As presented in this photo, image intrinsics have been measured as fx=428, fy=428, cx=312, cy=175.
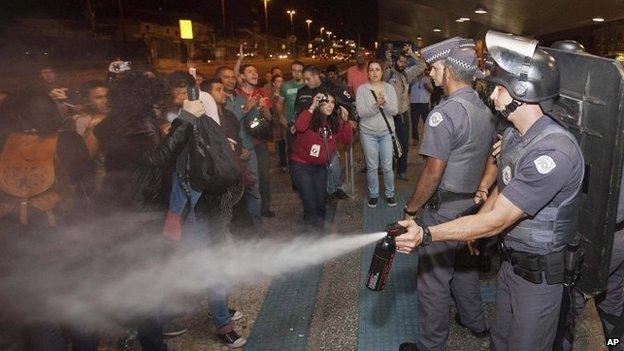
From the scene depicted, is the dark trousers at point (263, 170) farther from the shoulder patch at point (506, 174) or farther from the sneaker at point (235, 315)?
the shoulder patch at point (506, 174)

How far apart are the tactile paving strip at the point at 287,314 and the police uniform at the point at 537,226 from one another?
1.73m

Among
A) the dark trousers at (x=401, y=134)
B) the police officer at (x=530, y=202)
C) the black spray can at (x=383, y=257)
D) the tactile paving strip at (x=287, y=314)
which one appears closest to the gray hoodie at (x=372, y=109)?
the dark trousers at (x=401, y=134)

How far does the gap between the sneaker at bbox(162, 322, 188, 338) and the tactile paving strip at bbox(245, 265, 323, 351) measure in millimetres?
635

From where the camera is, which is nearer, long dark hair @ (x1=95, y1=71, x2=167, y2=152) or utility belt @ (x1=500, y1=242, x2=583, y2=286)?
utility belt @ (x1=500, y1=242, x2=583, y2=286)

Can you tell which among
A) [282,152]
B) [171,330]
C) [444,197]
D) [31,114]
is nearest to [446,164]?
[444,197]

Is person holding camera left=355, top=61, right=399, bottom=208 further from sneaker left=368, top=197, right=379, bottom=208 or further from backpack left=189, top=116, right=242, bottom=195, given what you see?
backpack left=189, top=116, right=242, bottom=195

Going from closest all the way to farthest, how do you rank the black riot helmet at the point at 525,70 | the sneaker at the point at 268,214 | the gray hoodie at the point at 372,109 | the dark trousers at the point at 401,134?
the black riot helmet at the point at 525,70 → the gray hoodie at the point at 372,109 → the sneaker at the point at 268,214 → the dark trousers at the point at 401,134

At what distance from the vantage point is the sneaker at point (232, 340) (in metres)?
3.52

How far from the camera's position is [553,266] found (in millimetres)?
2318

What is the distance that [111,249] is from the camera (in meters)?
3.22

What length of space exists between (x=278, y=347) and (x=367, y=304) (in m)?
0.99

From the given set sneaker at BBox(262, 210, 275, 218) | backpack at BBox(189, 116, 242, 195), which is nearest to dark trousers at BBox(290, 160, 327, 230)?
sneaker at BBox(262, 210, 275, 218)

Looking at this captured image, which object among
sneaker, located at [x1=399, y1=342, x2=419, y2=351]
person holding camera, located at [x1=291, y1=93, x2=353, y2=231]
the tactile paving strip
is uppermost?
person holding camera, located at [x1=291, y1=93, x2=353, y2=231]

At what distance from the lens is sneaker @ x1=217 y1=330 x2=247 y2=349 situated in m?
3.52
